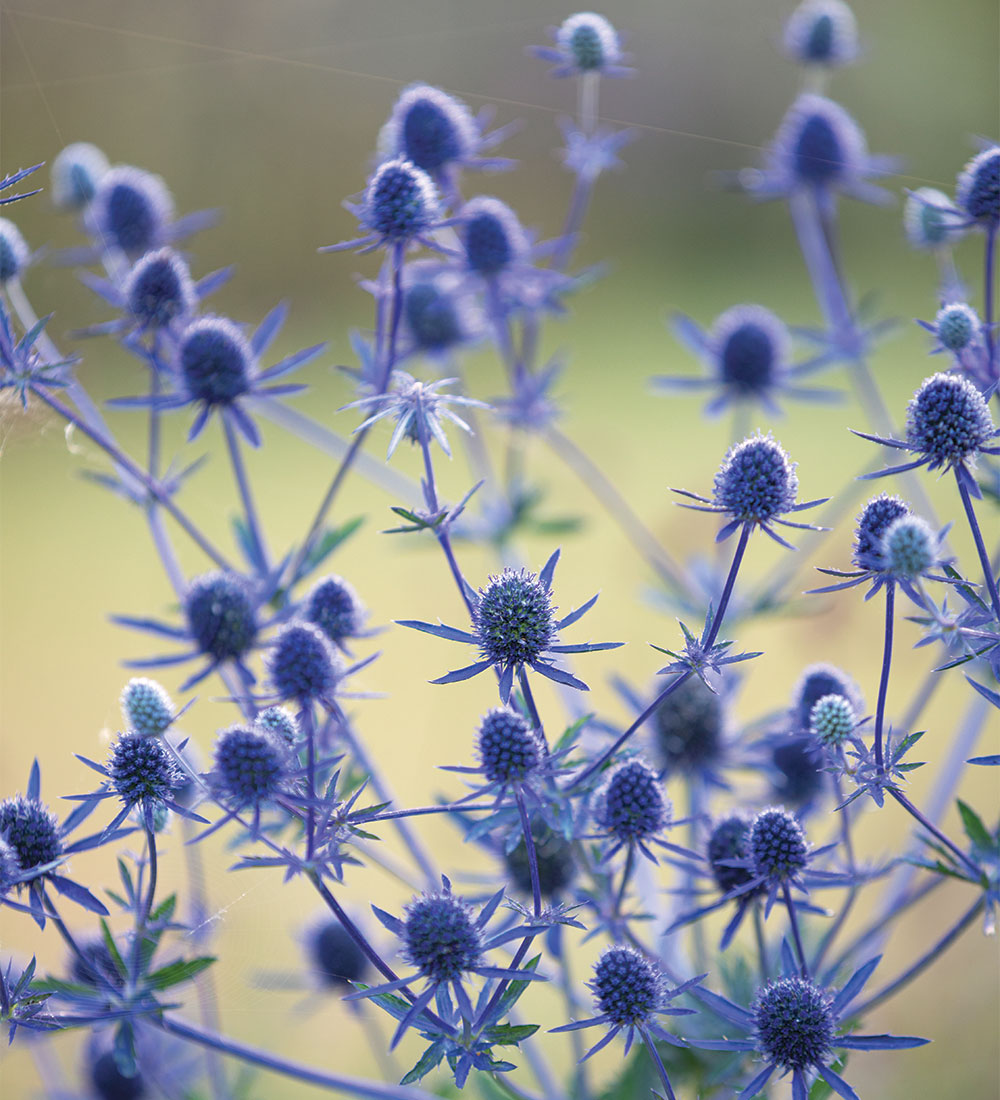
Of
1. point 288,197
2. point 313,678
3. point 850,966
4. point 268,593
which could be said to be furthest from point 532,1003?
point 288,197

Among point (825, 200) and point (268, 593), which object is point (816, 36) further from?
point (268, 593)

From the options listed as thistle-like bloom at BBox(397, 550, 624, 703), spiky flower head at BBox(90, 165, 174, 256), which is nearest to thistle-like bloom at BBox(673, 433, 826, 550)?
thistle-like bloom at BBox(397, 550, 624, 703)

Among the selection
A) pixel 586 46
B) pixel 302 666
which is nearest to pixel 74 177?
pixel 586 46

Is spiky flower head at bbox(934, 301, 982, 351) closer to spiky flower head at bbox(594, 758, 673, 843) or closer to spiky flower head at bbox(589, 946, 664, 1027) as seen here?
spiky flower head at bbox(594, 758, 673, 843)

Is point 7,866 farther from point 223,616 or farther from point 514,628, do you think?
point 514,628

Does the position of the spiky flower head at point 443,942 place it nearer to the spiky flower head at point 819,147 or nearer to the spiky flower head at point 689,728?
the spiky flower head at point 689,728
